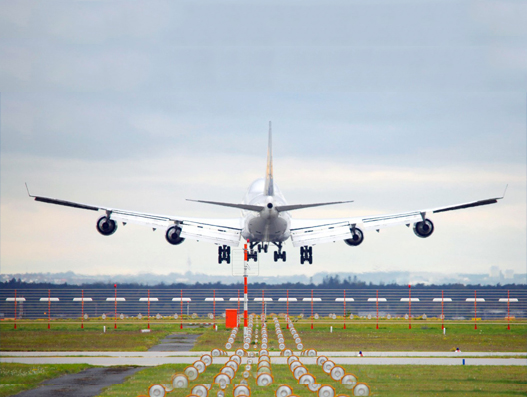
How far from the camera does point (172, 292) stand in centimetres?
17500

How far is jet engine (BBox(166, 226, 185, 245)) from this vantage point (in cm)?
7344

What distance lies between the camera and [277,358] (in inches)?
2442

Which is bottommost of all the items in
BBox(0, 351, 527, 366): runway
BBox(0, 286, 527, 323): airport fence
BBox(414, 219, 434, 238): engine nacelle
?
BBox(0, 351, 527, 366): runway

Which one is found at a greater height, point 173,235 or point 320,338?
point 173,235

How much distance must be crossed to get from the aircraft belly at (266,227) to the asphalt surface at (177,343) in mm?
13853

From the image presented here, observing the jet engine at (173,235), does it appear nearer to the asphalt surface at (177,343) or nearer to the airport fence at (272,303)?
the asphalt surface at (177,343)

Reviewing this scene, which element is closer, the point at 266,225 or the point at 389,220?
the point at 266,225

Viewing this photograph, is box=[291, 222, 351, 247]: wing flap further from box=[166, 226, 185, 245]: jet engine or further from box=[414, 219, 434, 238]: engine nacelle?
box=[166, 226, 185, 245]: jet engine

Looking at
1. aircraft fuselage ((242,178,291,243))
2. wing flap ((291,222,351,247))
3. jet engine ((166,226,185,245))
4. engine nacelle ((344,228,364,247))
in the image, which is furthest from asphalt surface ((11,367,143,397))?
engine nacelle ((344,228,364,247))

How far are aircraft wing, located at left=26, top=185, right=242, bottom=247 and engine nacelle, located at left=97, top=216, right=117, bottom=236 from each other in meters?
0.73

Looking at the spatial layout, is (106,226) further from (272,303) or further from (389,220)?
(272,303)

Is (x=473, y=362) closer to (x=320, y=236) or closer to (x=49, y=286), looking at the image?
(x=320, y=236)

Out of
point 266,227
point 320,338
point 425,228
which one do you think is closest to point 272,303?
point 320,338

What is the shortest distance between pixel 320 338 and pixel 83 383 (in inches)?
1504
